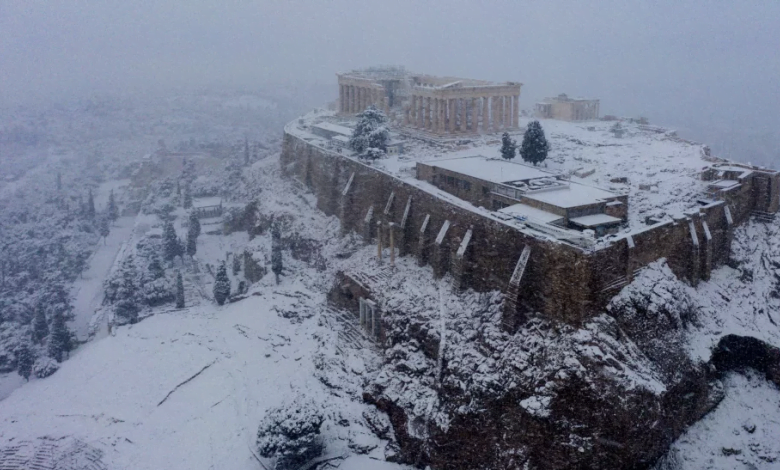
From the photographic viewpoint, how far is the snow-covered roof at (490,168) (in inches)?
1307

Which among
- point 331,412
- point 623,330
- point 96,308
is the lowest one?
point 96,308

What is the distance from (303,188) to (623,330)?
35.6 metres

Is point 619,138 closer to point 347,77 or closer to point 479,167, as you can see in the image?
point 479,167

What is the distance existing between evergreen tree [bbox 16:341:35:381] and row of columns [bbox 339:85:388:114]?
37.5 meters

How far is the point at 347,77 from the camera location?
64.4 m

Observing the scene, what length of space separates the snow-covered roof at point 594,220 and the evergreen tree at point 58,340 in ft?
130

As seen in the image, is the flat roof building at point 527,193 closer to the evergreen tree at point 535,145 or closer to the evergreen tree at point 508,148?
the evergreen tree at point 508,148

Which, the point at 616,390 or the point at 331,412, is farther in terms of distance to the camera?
the point at 331,412

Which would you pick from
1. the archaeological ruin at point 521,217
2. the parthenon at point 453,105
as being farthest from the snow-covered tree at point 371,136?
the parthenon at point 453,105

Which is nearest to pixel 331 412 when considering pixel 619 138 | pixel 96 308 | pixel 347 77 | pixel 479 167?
pixel 479 167

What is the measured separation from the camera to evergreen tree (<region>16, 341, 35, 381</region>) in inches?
1645

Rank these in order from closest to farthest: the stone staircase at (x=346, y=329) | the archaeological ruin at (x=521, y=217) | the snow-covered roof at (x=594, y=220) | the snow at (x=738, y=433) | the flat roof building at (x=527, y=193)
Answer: the snow at (x=738, y=433), the archaeological ruin at (x=521, y=217), the snow-covered roof at (x=594, y=220), the flat roof building at (x=527, y=193), the stone staircase at (x=346, y=329)

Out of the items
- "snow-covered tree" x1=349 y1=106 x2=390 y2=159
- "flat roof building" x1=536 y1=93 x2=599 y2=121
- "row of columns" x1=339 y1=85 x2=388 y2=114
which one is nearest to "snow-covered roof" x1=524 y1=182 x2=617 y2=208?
"snow-covered tree" x1=349 y1=106 x2=390 y2=159

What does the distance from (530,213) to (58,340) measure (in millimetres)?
37823
